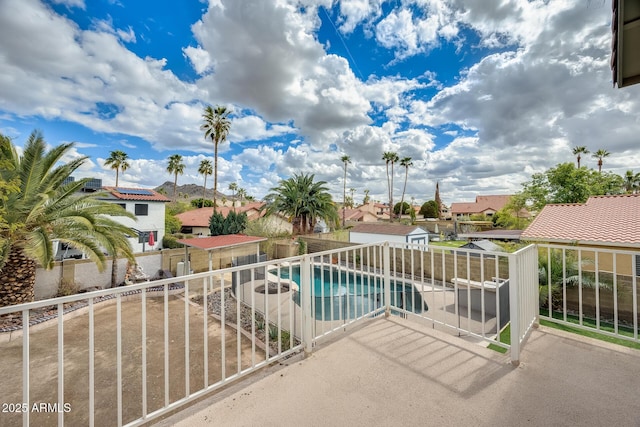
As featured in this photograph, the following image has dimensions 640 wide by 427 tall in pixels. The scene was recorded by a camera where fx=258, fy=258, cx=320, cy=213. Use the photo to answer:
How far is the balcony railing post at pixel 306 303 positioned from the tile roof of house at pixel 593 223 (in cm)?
818

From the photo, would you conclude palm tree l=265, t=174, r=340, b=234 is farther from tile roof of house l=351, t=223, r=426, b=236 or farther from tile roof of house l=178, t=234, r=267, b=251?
tile roof of house l=178, t=234, r=267, b=251

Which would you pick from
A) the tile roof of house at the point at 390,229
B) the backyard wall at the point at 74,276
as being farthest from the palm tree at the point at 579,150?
the backyard wall at the point at 74,276

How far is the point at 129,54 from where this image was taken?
867 centimetres

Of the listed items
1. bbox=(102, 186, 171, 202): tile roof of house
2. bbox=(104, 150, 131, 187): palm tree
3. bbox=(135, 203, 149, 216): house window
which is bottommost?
bbox=(135, 203, 149, 216): house window

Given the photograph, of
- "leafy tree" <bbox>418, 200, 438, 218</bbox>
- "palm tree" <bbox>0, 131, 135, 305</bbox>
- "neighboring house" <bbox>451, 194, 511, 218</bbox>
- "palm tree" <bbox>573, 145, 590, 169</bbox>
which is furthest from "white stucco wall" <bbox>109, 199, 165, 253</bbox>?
"neighboring house" <bbox>451, 194, 511, 218</bbox>

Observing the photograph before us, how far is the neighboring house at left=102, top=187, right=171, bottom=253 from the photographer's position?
16625 mm

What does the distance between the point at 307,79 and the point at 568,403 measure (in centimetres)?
1121

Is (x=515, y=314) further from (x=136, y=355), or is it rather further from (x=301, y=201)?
(x=301, y=201)

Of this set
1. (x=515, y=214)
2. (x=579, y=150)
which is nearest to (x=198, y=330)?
(x=515, y=214)

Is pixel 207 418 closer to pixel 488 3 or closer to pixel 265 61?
pixel 488 3

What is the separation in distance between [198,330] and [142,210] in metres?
15.0

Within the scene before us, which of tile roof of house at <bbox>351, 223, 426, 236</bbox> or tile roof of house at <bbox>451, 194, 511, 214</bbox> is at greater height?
tile roof of house at <bbox>451, 194, 511, 214</bbox>

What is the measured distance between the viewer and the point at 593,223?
793 centimetres

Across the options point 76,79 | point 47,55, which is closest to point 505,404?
point 47,55
